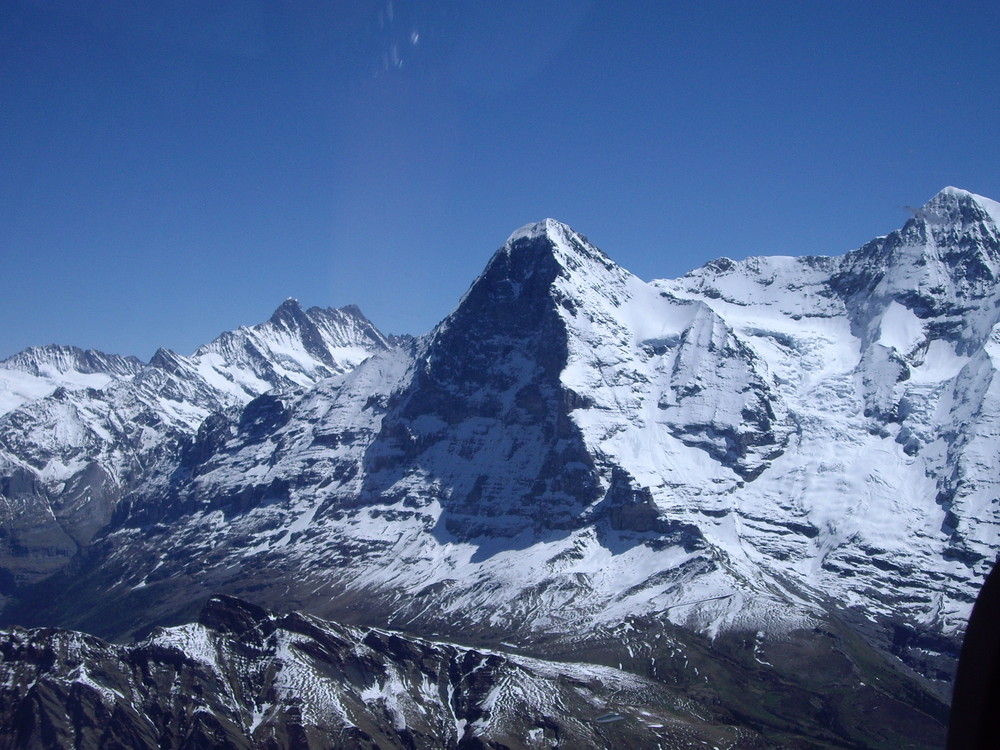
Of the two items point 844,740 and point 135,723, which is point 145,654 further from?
point 844,740

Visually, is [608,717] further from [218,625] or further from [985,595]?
[985,595]

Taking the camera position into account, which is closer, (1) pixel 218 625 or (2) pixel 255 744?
(2) pixel 255 744

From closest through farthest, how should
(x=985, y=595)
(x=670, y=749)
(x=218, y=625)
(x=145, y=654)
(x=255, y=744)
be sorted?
(x=985, y=595)
(x=255, y=744)
(x=670, y=749)
(x=145, y=654)
(x=218, y=625)

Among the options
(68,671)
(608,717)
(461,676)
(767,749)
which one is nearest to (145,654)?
(68,671)

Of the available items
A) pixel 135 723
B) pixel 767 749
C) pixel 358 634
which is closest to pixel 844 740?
pixel 767 749

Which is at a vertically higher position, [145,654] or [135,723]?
[145,654]

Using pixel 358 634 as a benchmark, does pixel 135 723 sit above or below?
below

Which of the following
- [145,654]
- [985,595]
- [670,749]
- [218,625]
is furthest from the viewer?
[218,625]

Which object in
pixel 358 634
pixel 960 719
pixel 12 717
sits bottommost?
pixel 12 717

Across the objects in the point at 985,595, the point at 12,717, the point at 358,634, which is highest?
the point at 358,634
